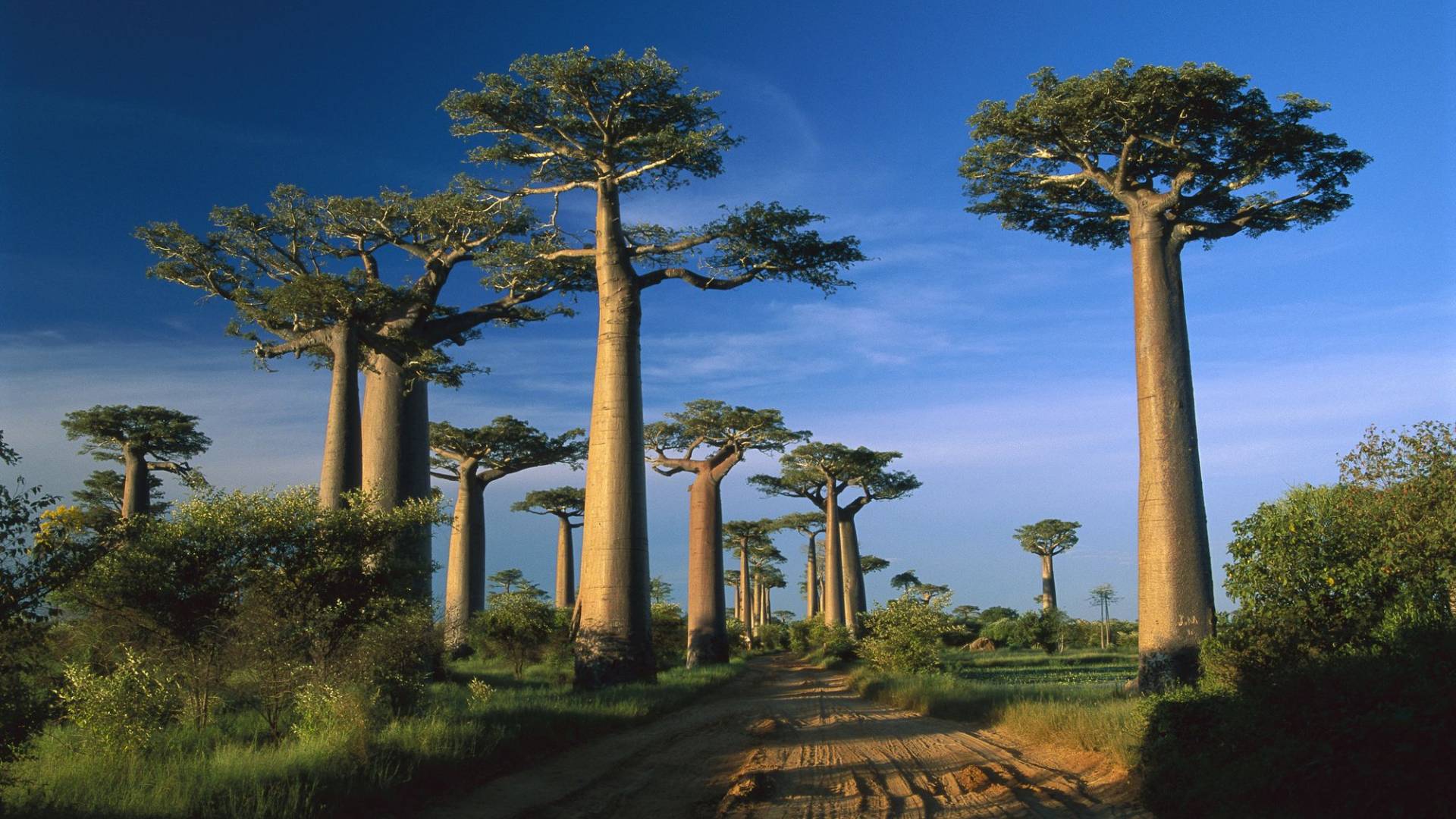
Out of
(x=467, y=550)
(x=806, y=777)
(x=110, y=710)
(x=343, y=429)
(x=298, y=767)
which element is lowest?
(x=806, y=777)

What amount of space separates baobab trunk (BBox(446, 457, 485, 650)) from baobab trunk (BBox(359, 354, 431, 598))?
12.7 metres

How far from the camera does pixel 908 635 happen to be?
743 inches

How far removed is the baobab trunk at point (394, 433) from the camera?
48.6 feet

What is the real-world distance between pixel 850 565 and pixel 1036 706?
26.5m

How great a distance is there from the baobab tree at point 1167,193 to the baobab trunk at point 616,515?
5.83 metres

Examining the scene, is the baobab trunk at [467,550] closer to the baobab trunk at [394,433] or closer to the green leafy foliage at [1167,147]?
the baobab trunk at [394,433]

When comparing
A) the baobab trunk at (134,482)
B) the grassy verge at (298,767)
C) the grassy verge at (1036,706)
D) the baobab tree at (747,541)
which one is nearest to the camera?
the grassy verge at (298,767)

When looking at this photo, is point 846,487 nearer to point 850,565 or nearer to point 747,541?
point 850,565

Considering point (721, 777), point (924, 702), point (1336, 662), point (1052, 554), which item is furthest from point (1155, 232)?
point (1052, 554)

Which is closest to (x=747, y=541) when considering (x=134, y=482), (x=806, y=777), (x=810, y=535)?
(x=810, y=535)

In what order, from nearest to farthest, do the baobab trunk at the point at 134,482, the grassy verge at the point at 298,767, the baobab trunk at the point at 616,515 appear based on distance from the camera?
A: 1. the grassy verge at the point at 298,767
2. the baobab trunk at the point at 616,515
3. the baobab trunk at the point at 134,482

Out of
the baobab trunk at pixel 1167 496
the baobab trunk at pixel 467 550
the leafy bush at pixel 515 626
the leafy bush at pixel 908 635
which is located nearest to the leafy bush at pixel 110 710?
the baobab trunk at pixel 1167 496

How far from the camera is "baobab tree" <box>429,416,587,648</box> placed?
28.0m

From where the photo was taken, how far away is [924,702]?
12516 mm
